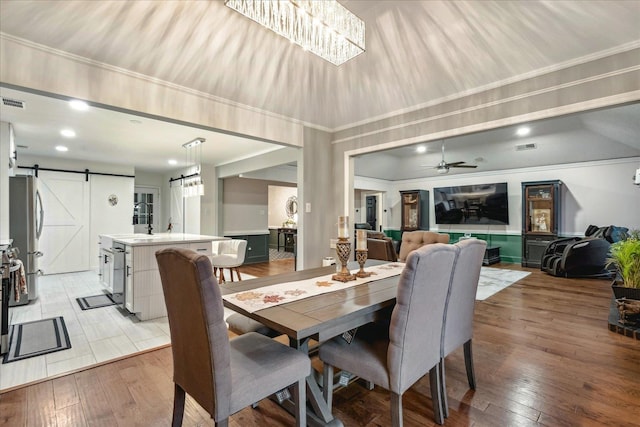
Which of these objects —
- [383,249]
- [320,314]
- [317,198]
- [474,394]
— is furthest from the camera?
[383,249]

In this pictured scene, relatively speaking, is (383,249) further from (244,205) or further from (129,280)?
(244,205)

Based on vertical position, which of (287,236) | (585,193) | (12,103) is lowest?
(287,236)

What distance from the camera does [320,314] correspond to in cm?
146

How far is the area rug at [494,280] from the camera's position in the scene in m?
4.66

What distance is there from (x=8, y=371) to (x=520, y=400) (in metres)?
3.64

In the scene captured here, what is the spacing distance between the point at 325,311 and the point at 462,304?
0.97m

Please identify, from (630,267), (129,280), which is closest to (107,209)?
(129,280)

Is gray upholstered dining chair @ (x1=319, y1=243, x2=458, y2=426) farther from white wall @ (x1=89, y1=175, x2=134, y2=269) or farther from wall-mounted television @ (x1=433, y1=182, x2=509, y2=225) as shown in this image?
wall-mounted television @ (x1=433, y1=182, x2=509, y2=225)

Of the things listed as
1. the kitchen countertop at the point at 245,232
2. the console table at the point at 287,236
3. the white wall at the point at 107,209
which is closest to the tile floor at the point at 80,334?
the white wall at the point at 107,209

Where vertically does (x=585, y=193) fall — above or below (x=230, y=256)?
above

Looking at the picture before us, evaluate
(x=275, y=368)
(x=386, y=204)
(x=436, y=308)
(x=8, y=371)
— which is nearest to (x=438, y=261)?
(x=436, y=308)

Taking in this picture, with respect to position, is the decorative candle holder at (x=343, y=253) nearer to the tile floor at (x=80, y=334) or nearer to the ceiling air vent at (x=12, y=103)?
the tile floor at (x=80, y=334)

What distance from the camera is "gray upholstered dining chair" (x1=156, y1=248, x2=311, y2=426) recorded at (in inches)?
46.8

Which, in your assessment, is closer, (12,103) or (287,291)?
(287,291)
